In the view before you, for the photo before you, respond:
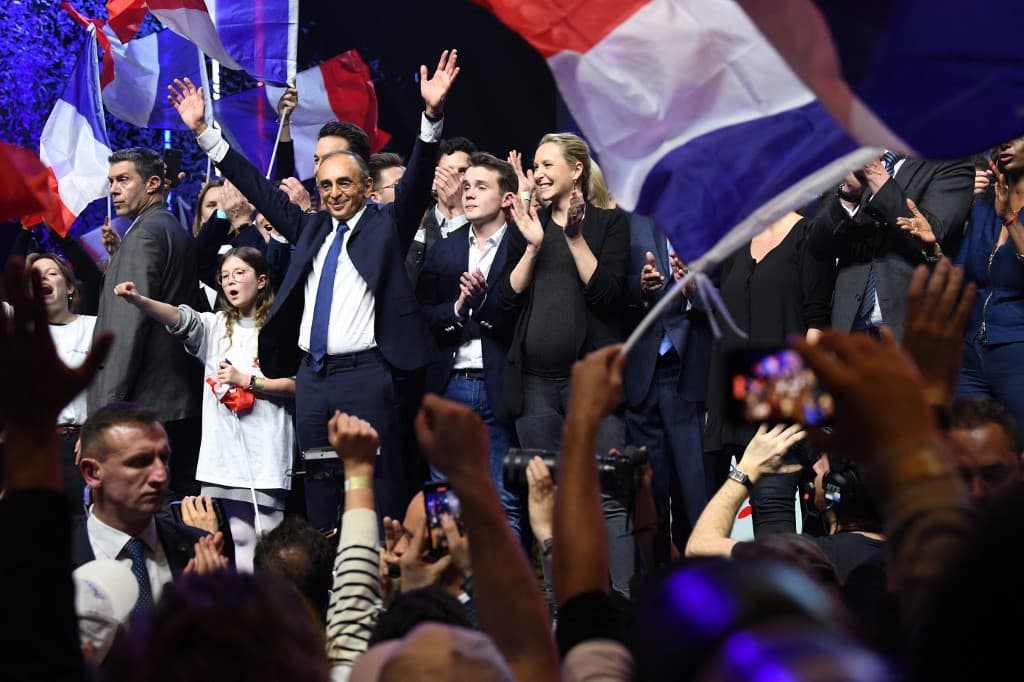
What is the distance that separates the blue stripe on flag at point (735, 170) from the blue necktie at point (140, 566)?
181 centimetres

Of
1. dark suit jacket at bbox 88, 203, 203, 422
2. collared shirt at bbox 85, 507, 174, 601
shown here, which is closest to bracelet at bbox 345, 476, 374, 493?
collared shirt at bbox 85, 507, 174, 601

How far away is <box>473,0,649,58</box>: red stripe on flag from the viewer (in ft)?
11.2

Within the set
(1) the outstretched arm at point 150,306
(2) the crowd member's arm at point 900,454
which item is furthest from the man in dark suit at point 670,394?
(2) the crowd member's arm at point 900,454

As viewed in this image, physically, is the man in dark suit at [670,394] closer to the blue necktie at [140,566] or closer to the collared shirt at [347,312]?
the collared shirt at [347,312]

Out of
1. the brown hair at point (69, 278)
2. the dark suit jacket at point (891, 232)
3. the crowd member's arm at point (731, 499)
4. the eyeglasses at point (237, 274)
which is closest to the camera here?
the crowd member's arm at point (731, 499)

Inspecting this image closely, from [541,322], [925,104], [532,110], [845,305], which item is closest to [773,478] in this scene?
[845,305]

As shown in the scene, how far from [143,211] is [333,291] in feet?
5.77

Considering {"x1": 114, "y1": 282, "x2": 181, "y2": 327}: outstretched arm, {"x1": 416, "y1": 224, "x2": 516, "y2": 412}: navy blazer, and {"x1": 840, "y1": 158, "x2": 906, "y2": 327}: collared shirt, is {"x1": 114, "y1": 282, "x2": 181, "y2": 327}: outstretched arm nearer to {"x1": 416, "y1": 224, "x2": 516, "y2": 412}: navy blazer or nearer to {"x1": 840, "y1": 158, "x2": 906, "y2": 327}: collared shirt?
{"x1": 416, "y1": 224, "x2": 516, "y2": 412}: navy blazer

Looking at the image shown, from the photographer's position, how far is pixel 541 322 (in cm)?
605

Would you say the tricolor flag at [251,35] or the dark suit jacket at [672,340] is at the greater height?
the tricolor flag at [251,35]

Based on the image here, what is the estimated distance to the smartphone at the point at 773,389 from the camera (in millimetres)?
2332

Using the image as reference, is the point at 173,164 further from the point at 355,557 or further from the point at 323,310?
the point at 355,557

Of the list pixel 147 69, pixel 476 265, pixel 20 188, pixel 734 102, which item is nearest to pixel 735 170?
pixel 734 102

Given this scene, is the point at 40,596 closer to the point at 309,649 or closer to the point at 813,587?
the point at 309,649
